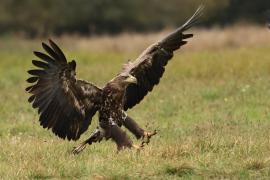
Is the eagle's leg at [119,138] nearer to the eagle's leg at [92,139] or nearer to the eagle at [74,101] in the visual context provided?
the eagle at [74,101]

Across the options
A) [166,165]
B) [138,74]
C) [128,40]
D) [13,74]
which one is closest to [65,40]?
[128,40]

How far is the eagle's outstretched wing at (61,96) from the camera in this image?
365 inches

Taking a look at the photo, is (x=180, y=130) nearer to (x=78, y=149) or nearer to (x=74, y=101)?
(x=78, y=149)

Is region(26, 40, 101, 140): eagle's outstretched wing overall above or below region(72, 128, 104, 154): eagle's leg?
above

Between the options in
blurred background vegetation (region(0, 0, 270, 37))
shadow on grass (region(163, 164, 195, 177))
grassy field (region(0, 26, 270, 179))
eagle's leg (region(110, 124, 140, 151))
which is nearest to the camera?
shadow on grass (region(163, 164, 195, 177))

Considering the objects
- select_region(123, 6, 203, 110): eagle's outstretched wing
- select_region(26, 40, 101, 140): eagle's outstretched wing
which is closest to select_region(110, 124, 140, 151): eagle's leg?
select_region(26, 40, 101, 140): eagle's outstretched wing

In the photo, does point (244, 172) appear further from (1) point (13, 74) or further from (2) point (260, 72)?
(1) point (13, 74)

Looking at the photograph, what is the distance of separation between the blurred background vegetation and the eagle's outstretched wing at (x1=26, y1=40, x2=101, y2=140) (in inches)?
1563

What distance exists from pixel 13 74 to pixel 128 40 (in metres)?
12.8

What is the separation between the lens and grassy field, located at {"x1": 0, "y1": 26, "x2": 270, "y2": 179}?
27.8ft

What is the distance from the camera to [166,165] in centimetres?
851

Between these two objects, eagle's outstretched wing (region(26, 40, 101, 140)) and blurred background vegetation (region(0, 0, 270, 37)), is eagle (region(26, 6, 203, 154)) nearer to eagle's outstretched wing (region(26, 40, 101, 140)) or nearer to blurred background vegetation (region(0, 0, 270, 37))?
eagle's outstretched wing (region(26, 40, 101, 140))

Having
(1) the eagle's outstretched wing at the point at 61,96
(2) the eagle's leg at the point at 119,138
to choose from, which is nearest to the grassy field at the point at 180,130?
(2) the eagle's leg at the point at 119,138

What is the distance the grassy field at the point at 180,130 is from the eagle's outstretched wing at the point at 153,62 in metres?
0.70
